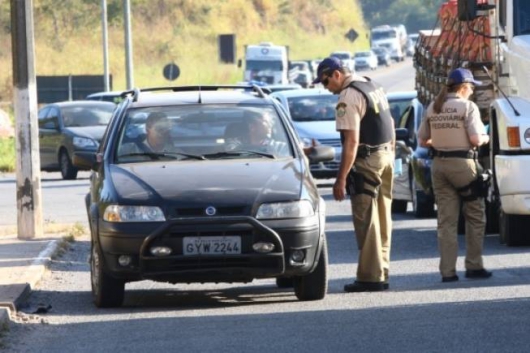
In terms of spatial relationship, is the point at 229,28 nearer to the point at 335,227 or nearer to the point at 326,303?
the point at 335,227

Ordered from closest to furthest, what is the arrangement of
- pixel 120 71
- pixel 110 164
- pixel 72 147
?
pixel 110 164 < pixel 72 147 < pixel 120 71

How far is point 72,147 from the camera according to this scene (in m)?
32.1

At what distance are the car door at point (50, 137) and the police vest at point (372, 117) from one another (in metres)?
21.2

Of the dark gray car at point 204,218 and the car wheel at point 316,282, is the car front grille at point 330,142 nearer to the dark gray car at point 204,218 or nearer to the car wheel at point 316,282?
the dark gray car at point 204,218

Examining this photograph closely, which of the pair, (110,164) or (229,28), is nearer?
(110,164)

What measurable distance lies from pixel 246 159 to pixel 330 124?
14909 mm

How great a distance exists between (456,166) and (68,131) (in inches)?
812

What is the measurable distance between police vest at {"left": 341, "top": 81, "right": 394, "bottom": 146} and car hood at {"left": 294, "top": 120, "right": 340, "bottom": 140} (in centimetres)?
1392

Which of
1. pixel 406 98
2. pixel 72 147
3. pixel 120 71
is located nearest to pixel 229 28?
pixel 120 71

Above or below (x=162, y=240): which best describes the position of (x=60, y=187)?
below

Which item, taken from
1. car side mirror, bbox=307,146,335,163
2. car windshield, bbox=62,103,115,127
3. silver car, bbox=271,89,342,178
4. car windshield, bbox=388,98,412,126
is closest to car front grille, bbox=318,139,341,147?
silver car, bbox=271,89,342,178

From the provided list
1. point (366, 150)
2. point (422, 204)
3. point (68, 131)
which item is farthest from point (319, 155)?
point (68, 131)

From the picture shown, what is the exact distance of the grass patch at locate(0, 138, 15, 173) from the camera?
3672 cm

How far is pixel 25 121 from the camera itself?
17.1 meters
